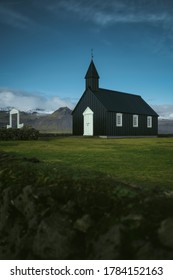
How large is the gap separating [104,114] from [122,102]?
6.12 meters

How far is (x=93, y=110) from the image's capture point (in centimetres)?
3788

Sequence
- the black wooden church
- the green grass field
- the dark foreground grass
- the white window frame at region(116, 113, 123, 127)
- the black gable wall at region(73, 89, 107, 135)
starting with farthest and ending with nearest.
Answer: the white window frame at region(116, 113, 123, 127) < the black wooden church < the black gable wall at region(73, 89, 107, 135) < the green grass field < the dark foreground grass

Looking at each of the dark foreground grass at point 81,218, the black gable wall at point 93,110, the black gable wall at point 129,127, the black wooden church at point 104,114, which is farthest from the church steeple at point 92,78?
the dark foreground grass at point 81,218

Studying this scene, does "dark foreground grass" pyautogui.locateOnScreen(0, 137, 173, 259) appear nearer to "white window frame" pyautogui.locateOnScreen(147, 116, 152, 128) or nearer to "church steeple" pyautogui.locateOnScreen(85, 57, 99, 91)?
"church steeple" pyautogui.locateOnScreen(85, 57, 99, 91)

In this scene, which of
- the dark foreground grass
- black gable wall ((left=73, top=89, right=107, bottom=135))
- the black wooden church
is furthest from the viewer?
the black wooden church

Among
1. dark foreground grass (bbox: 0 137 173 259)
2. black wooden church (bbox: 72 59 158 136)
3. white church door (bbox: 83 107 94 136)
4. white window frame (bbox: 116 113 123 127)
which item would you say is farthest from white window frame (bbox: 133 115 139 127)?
dark foreground grass (bbox: 0 137 173 259)

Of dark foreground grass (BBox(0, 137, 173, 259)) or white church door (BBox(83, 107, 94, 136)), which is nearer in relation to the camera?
dark foreground grass (BBox(0, 137, 173, 259))

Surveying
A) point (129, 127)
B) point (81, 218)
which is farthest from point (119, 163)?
point (129, 127)

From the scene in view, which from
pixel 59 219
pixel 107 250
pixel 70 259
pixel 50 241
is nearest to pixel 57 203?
pixel 59 219

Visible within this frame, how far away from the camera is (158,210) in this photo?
3.03 meters

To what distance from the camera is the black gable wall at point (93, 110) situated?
121ft

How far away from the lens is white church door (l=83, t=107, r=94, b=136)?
3797cm

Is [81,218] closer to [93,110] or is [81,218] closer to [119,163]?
[119,163]
